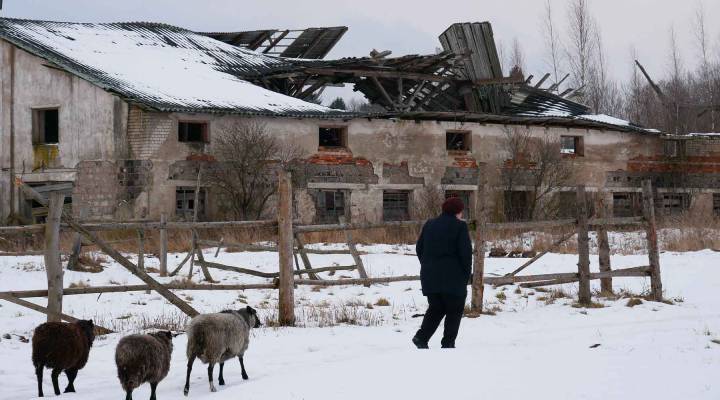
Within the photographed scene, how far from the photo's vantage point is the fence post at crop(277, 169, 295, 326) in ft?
35.2

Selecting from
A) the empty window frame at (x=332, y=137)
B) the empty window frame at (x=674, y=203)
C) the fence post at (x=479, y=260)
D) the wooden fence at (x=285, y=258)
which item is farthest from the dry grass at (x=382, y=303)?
the empty window frame at (x=674, y=203)

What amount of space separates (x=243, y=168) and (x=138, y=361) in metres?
18.1

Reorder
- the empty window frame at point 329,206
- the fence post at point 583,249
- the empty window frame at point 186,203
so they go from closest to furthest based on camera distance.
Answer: the fence post at point 583,249 < the empty window frame at point 186,203 < the empty window frame at point 329,206

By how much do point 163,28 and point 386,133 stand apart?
385 inches

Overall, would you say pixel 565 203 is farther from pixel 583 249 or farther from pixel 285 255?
pixel 285 255

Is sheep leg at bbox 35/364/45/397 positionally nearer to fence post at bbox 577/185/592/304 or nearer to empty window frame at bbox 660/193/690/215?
fence post at bbox 577/185/592/304

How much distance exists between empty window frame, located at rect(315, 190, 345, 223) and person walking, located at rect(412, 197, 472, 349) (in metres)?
17.4

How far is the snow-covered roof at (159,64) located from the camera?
2431 centimetres

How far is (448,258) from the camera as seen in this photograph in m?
8.78

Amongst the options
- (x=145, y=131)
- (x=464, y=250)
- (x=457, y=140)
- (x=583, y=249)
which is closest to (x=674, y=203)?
(x=457, y=140)

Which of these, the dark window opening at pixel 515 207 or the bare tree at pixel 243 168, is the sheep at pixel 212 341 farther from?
the dark window opening at pixel 515 207

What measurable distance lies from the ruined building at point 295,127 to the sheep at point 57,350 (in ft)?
46.5

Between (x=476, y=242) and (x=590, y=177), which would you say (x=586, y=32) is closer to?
(x=590, y=177)

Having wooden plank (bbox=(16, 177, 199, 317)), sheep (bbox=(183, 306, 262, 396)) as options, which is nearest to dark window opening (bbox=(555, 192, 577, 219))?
wooden plank (bbox=(16, 177, 199, 317))
